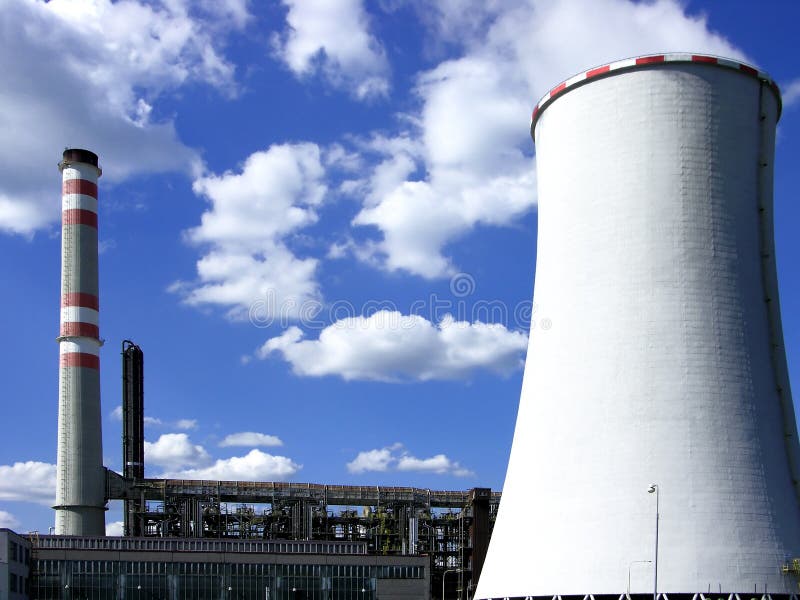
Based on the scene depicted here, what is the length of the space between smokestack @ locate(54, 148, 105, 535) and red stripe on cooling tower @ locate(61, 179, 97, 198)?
46 mm

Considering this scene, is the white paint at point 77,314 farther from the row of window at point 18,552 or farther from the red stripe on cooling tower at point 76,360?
the row of window at point 18,552

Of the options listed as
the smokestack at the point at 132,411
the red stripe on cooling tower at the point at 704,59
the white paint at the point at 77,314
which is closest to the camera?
the red stripe on cooling tower at the point at 704,59

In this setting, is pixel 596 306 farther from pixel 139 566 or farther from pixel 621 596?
pixel 139 566

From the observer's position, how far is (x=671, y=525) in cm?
2312

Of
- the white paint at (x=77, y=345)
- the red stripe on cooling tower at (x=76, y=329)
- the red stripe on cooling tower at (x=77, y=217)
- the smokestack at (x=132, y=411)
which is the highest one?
the red stripe on cooling tower at (x=77, y=217)

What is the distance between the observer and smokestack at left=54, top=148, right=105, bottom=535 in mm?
44625

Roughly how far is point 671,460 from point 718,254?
17.4 ft

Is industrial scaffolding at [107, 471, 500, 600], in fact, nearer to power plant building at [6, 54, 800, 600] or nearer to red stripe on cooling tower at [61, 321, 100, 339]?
red stripe on cooling tower at [61, 321, 100, 339]

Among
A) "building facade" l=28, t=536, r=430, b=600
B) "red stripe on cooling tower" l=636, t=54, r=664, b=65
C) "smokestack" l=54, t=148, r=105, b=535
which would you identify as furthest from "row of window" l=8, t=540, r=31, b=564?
"red stripe on cooling tower" l=636, t=54, r=664, b=65

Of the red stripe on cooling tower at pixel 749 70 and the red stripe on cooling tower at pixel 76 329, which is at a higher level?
the red stripe on cooling tower at pixel 749 70

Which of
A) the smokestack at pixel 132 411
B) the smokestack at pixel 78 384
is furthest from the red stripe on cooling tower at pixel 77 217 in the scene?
the smokestack at pixel 132 411

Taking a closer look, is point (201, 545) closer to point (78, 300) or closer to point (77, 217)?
point (78, 300)

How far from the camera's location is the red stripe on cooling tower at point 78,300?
149ft

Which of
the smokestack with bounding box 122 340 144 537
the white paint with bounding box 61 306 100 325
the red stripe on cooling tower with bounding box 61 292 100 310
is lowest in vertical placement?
the smokestack with bounding box 122 340 144 537
